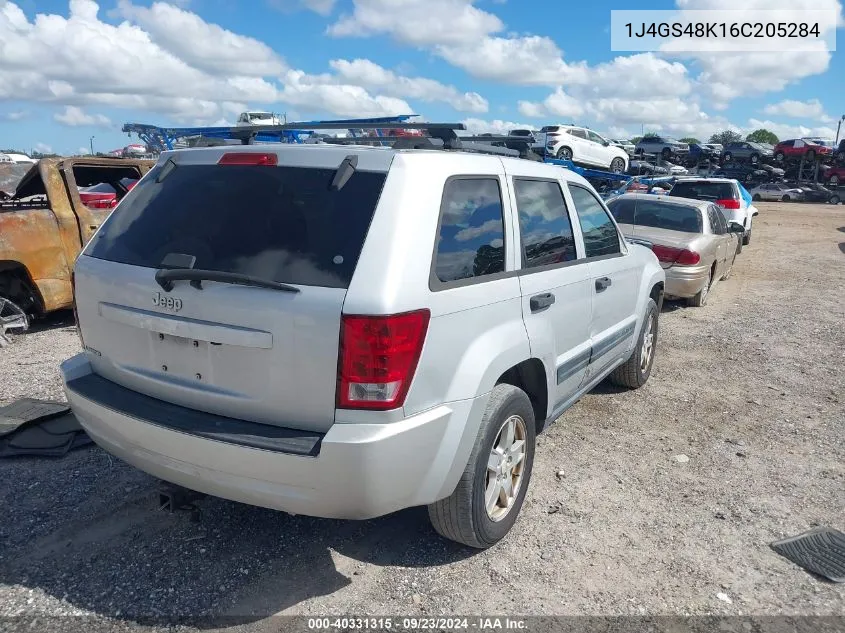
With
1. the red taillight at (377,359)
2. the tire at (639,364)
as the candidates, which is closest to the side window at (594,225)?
the tire at (639,364)

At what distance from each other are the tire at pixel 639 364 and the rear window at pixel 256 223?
342 centimetres

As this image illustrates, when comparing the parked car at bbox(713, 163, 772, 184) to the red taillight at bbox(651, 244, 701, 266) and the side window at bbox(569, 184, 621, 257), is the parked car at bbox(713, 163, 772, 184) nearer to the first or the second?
the red taillight at bbox(651, 244, 701, 266)

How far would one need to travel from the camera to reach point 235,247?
2652mm

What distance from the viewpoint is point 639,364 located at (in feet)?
18.1

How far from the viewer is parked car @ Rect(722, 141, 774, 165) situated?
1705 inches

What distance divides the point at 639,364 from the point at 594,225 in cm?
172

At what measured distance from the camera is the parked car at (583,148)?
24516 mm

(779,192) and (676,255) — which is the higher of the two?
(676,255)

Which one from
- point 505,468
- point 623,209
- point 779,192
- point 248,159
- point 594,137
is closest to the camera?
point 248,159

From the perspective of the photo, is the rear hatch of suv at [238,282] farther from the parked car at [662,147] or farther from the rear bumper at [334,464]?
the parked car at [662,147]

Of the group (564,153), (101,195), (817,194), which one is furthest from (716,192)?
(817,194)

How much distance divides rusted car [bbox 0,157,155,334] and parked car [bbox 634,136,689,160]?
43877 mm

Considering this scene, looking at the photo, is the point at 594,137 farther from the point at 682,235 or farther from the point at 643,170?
the point at 682,235

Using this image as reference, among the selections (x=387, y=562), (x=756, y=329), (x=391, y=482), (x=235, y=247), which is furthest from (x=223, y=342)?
(x=756, y=329)
